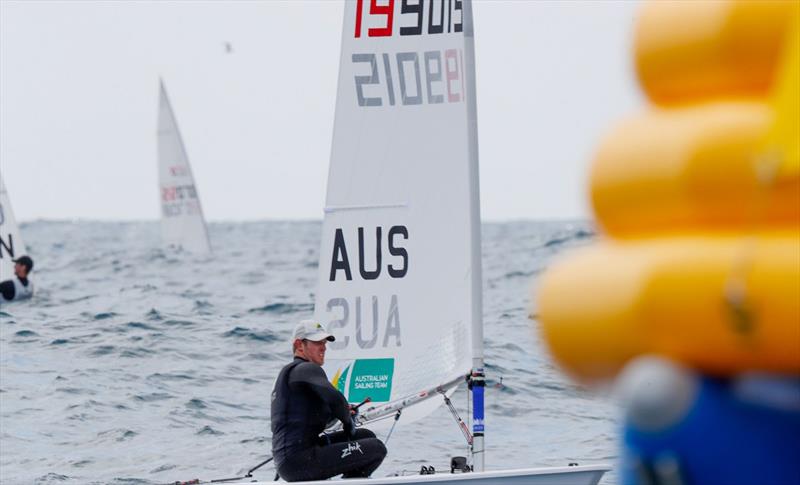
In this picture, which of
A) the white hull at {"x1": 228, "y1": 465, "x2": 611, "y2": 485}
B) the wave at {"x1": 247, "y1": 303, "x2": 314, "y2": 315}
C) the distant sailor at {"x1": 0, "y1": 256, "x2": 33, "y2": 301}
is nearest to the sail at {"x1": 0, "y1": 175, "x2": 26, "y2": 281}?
the distant sailor at {"x1": 0, "y1": 256, "x2": 33, "y2": 301}

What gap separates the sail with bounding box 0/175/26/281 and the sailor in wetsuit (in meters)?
15.1

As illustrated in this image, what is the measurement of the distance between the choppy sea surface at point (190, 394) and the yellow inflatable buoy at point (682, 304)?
2.47 ft

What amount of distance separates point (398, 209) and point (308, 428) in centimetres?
177

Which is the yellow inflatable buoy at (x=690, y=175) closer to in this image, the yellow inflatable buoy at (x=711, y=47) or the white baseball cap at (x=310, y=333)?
the yellow inflatable buoy at (x=711, y=47)

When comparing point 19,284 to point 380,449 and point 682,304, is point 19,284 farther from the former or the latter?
point 682,304

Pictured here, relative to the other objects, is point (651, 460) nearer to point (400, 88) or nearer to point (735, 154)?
point (735, 154)

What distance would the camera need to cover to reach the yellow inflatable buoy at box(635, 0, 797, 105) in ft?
6.08

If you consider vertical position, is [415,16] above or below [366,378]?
above

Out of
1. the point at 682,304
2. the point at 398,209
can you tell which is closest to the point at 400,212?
the point at 398,209

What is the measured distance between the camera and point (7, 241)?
806 inches

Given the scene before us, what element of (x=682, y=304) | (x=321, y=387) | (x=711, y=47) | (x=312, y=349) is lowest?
(x=321, y=387)

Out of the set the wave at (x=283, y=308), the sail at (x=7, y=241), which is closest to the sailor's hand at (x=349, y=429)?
the wave at (x=283, y=308)

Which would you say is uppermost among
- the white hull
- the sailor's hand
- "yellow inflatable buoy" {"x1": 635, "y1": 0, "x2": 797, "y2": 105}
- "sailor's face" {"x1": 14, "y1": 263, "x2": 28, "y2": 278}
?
"yellow inflatable buoy" {"x1": 635, "y1": 0, "x2": 797, "y2": 105}

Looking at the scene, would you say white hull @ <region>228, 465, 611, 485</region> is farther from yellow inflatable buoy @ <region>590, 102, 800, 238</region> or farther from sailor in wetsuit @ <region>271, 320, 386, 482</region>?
yellow inflatable buoy @ <region>590, 102, 800, 238</region>
